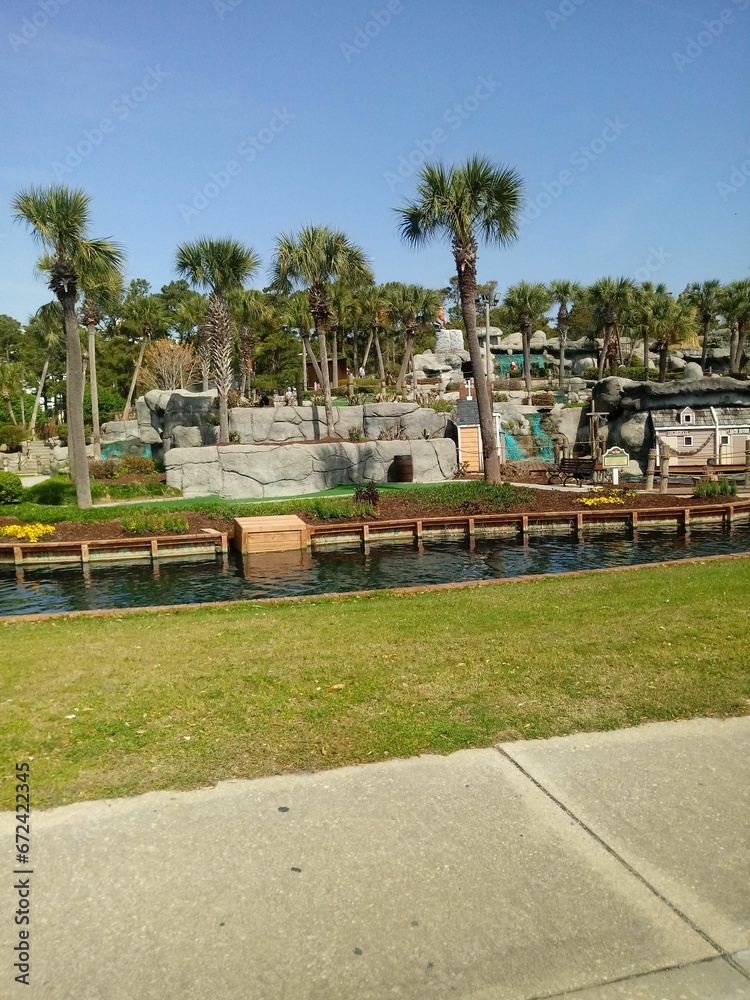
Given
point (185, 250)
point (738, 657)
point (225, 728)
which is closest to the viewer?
point (225, 728)

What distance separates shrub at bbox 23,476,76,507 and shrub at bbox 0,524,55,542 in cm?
614

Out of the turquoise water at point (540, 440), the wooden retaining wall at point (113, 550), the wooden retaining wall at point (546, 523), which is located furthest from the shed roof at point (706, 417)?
the wooden retaining wall at point (113, 550)

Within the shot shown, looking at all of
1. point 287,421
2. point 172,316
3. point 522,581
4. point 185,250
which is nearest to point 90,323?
point 185,250

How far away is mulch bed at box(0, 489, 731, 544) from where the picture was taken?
20641 millimetres

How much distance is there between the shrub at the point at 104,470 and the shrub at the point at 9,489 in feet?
29.9

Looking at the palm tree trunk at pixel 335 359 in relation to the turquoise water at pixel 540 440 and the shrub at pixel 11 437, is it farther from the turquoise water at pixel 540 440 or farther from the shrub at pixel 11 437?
the shrub at pixel 11 437

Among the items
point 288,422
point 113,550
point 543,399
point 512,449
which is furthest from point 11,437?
point 113,550

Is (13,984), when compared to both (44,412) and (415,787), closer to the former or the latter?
(415,787)

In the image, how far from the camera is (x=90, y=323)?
40.0 m

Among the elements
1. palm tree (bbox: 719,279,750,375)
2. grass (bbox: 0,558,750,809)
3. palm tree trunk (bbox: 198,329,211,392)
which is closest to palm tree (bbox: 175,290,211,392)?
palm tree trunk (bbox: 198,329,211,392)

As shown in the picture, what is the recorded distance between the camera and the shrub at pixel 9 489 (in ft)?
79.3

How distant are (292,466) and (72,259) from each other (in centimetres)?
1145

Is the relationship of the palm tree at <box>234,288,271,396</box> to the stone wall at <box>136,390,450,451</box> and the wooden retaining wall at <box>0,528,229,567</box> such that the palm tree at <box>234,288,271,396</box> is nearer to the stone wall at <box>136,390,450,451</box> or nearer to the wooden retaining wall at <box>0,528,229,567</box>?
the stone wall at <box>136,390,450,451</box>

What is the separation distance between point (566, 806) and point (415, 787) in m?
0.92
